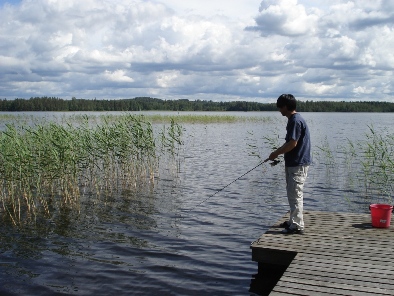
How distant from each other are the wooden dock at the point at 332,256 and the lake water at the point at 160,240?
84 cm

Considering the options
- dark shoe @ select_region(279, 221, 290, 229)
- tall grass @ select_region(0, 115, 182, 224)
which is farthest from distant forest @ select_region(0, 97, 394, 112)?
dark shoe @ select_region(279, 221, 290, 229)

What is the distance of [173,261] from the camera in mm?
8234

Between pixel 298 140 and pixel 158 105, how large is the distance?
10403 cm

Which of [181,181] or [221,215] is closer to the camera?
[221,215]

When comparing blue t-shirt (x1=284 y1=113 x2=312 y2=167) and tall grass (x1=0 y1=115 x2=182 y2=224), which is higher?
blue t-shirt (x1=284 y1=113 x2=312 y2=167)

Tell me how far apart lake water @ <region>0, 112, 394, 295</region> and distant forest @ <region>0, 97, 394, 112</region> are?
50.9 m

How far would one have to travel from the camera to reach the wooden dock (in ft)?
17.3

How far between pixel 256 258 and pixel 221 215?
4.66m

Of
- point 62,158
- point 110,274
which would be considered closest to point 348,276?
point 110,274

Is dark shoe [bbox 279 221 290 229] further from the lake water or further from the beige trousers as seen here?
the lake water

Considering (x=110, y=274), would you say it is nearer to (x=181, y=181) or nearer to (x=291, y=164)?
(x=291, y=164)

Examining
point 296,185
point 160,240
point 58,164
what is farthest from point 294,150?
point 58,164

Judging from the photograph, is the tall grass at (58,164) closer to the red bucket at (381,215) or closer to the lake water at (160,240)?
the lake water at (160,240)

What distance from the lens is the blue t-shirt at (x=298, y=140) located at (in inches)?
274
